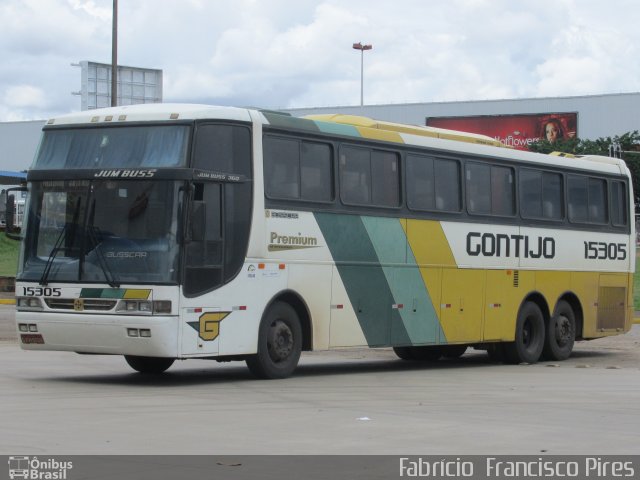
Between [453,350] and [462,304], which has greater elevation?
[462,304]

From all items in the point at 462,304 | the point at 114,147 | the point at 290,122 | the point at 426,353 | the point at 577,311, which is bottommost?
the point at 426,353

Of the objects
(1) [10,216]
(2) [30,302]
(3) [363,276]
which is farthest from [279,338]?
(1) [10,216]

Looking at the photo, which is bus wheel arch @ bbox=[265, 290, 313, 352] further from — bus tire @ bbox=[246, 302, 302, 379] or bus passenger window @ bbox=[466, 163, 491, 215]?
bus passenger window @ bbox=[466, 163, 491, 215]

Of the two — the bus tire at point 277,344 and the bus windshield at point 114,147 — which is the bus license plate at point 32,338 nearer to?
the bus windshield at point 114,147

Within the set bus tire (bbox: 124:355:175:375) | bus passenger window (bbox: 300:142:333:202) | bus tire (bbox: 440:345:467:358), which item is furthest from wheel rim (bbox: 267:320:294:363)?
bus tire (bbox: 440:345:467:358)

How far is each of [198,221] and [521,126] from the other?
90.8 metres

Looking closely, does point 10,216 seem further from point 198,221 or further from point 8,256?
point 8,256

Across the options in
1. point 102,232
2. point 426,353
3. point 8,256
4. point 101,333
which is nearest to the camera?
point 101,333

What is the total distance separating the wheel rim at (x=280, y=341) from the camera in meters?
16.6

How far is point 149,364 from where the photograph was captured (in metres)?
17.6

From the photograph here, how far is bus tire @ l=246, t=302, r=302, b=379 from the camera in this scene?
16.4 meters

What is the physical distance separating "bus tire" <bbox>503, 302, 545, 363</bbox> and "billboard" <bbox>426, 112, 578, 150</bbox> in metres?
79.0

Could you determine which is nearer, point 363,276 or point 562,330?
point 363,276
